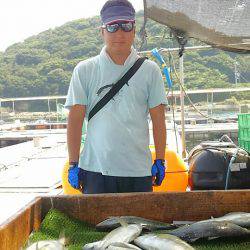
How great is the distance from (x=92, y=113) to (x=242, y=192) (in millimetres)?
1308

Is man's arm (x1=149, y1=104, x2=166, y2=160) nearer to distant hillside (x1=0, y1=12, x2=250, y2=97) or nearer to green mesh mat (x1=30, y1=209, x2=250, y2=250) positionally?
green mesh mat (x1=30, y1=209, x2=250, y2=250)

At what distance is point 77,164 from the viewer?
342cm

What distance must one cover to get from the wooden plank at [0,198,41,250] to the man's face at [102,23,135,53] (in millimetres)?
1298

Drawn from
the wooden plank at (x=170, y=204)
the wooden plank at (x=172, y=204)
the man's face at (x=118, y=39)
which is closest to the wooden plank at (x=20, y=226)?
the wooden plank at (x=170, y=204)

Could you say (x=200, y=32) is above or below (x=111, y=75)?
above

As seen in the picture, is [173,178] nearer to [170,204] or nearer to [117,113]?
[117,113]

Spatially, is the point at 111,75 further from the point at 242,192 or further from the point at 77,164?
the point at 242,192

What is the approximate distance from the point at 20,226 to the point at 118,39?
1596mm

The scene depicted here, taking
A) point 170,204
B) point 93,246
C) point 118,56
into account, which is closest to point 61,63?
point 118,56

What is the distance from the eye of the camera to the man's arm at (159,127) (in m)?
3.43

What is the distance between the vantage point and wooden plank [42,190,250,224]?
2729mm

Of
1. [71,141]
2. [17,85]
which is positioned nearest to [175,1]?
[71,141]

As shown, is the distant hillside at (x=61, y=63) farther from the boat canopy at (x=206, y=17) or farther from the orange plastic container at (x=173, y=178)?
the boat canopy at (x=206, y=17)

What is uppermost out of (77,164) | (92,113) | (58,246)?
(92,113)
